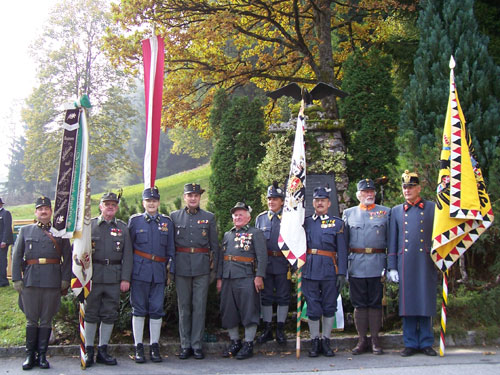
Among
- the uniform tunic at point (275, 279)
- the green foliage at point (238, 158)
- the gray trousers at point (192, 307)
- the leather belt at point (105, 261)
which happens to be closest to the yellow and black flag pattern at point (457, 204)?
the uniform tunic at point (275, 279)

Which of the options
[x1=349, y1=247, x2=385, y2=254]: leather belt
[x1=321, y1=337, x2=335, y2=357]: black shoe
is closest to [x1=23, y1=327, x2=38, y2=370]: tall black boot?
[x1=321, y1=337, x2=335, y2=357]: black shoe

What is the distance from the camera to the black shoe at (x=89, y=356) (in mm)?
5246

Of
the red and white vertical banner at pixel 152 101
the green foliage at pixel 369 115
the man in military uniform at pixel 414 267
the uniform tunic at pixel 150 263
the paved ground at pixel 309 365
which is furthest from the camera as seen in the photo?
the green foliage at pixel 369 115

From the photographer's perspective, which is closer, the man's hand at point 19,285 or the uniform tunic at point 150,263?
the man's hand at point 19,285

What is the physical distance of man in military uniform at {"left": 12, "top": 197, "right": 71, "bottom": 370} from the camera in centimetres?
525

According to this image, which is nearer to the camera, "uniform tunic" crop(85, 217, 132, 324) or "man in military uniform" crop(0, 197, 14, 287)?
"uniform tunic" crop(85, 217, 132, 324)

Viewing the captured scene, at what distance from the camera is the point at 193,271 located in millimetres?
5668

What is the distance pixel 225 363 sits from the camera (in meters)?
5.39

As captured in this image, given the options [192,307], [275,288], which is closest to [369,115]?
[275,288]

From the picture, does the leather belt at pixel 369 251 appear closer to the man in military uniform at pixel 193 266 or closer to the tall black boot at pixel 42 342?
the man in military uniform at pixel 193 266

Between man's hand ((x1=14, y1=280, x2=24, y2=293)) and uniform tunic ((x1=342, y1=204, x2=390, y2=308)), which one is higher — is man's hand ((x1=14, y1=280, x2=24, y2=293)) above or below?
below

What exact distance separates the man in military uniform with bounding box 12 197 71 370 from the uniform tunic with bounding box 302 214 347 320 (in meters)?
2.62

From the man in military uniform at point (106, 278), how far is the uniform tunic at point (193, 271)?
1.94ft

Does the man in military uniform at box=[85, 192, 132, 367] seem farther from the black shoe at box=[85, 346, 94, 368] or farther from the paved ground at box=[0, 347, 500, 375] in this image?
the paved ground at box=[0, 347, 500, 375]
